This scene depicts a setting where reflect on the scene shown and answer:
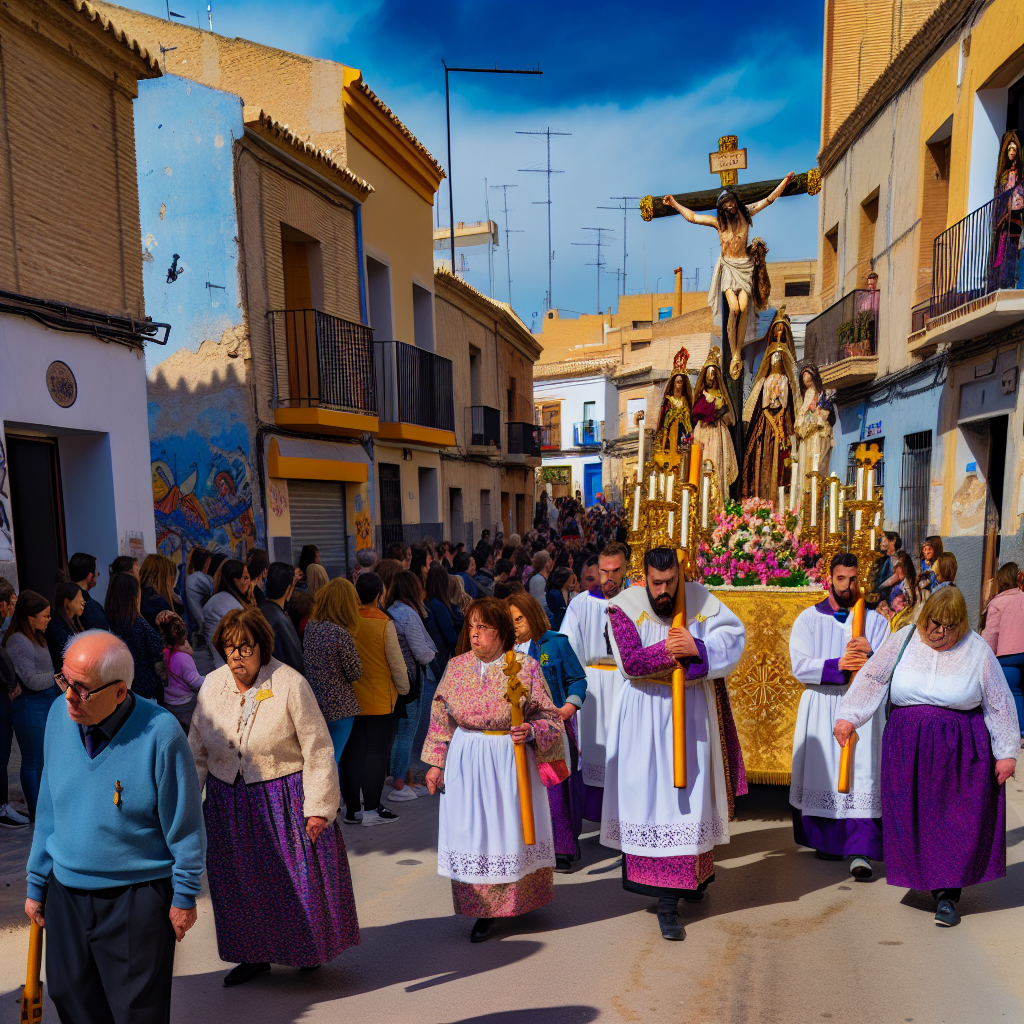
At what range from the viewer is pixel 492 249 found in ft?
98.2

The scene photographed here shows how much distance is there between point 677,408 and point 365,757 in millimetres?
3684

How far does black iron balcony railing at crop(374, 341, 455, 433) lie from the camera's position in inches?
611

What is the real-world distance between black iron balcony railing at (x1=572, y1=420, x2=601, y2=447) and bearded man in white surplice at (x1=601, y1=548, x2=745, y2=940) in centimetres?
3707

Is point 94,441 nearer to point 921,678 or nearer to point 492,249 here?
point 921,678

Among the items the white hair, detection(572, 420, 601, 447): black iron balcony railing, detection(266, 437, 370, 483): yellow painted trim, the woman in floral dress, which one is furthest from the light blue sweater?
detection(572, 420, 601, 447): black iron balcony railing

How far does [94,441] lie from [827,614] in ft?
23.5

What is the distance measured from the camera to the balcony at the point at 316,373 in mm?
12414

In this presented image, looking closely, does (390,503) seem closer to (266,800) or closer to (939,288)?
(939,288)

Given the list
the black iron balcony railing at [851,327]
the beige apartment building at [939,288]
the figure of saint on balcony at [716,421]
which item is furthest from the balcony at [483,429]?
the figure of saint on balcony at [716,421]

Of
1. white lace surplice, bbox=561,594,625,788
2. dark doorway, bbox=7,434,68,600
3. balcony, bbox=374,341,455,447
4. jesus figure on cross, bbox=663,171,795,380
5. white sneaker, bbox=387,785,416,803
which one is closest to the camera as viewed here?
white lace surplice, bbox=561,594,625,788

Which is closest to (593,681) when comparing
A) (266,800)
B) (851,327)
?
(266,800)

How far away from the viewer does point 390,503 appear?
53.3ft

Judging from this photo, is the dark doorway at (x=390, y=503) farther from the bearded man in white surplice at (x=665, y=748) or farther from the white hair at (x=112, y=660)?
the white hair at (x=112, y=660)

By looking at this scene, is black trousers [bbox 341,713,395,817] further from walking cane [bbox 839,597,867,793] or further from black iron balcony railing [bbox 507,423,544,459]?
black iron balcony railing [bbox 507,423,544,459]
